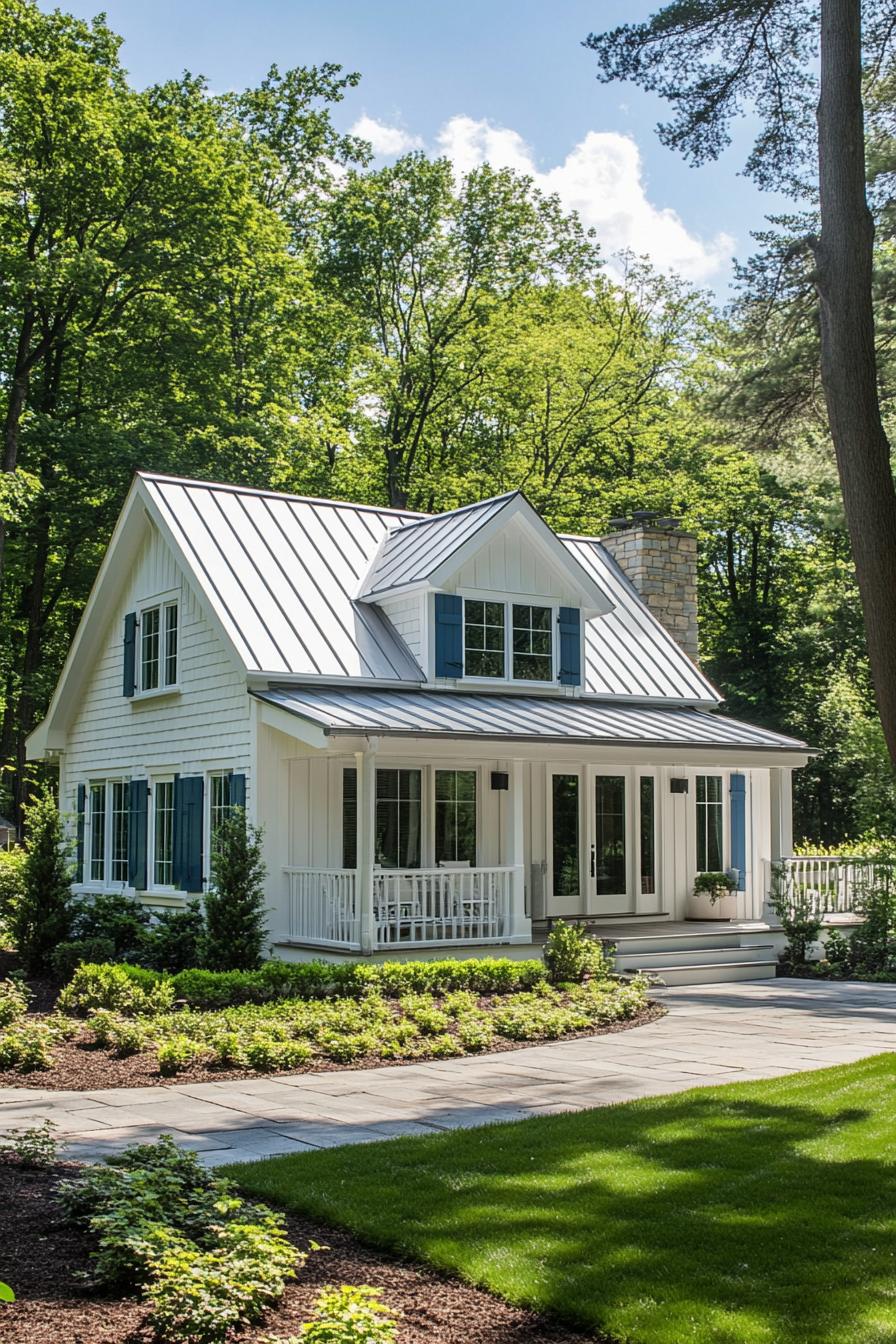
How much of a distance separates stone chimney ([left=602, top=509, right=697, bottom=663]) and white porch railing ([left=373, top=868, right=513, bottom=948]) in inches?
280

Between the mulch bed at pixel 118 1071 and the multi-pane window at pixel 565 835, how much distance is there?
7.36 meters

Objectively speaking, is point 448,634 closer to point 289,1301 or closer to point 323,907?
point 323,907

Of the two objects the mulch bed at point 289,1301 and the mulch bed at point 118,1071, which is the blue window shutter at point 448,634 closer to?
the mulch bed at point 118,1071

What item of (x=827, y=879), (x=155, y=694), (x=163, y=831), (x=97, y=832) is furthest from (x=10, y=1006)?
(x=827, y=879)

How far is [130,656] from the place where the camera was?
19.3 m

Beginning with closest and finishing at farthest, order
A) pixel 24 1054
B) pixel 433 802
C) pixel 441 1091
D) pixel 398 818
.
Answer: pixel 441 1091
pixel 24 1054
pixel 398 818
pixel 433 802

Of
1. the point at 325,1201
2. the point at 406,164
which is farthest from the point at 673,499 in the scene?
the point at 325,1201

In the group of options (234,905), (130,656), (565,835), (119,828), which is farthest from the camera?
(119,828)

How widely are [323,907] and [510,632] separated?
16.2ft

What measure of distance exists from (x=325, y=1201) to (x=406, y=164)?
31.9 metres

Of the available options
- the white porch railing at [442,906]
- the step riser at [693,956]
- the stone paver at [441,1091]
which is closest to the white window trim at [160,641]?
the white porch railing at [442,906]

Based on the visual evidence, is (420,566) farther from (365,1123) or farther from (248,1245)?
(248,1245)

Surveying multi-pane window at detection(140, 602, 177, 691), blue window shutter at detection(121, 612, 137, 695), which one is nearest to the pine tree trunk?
multi-pane window at detection(140, 602, 177, 691)

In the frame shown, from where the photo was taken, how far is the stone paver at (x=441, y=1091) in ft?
25.4
